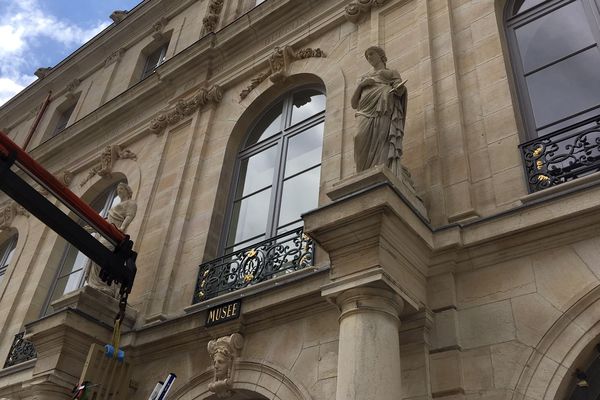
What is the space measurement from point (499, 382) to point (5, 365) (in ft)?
24.9

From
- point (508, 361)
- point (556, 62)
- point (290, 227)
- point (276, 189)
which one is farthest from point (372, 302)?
point (276, 189)

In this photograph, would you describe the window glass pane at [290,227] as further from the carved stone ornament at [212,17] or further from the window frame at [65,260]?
the carved stone ornament at [212,17]

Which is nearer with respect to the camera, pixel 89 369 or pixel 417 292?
pixel 417 292

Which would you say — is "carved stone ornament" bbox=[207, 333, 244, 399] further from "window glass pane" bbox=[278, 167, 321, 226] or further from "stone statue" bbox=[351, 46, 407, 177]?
"stone statue" bbox=[351, 46, 407, 177]

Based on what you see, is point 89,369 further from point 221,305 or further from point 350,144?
point 350,144

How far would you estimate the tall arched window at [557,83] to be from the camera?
17.0ft

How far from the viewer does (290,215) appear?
7.49m

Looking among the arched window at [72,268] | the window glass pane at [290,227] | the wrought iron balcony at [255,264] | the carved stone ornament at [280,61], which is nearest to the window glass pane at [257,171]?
the window glass pane at [290,227]

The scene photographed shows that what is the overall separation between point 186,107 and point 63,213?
13.7 feet

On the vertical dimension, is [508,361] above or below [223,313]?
below

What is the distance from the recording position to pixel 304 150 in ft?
26.9

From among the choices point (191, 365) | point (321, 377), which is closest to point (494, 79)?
point (321, 377)

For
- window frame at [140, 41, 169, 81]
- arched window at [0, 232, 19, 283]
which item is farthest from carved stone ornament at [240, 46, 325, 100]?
arched window at [0, 232, 19, 283]

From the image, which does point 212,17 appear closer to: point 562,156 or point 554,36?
point 554,36
